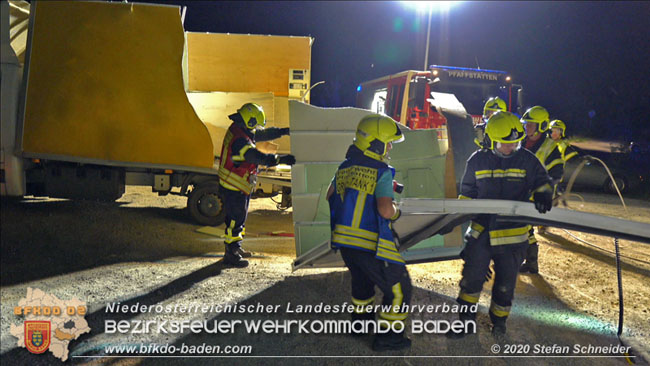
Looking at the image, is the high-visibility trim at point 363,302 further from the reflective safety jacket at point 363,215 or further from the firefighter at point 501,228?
the firefighter at point 501,228

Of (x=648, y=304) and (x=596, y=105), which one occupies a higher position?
(x=596, y=105)

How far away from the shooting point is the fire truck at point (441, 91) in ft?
26.5

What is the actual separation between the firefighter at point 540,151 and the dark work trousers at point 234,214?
342cm

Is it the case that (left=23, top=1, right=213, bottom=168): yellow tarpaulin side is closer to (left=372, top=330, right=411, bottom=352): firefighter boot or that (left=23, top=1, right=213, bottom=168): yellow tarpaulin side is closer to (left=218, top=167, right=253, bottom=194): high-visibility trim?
(left=218, top=167, right=253, bottom=194): high-visibility trim

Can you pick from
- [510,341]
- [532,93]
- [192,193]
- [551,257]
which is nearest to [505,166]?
[510,341]

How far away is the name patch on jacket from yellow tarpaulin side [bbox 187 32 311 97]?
5.84 metres

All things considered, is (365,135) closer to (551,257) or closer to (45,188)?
(551,257)

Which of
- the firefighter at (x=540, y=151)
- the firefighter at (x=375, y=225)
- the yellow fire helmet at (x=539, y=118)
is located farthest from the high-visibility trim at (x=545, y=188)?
the yellow fire helmet at (x=539, y=118)

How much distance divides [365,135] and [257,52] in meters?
6.03

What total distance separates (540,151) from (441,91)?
3.64 meters

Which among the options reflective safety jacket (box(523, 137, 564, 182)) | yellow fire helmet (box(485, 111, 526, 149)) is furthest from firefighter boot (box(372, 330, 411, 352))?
reflective safety jacket (box(523, 137, 564, 182))

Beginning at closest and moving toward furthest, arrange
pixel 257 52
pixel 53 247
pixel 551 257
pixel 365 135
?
pixel 365 135 → pixel 53 247 → pixel 551 257 → pixel 257 52

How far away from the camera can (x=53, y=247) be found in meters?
4.90

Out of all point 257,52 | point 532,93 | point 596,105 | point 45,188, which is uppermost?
point 532,93
